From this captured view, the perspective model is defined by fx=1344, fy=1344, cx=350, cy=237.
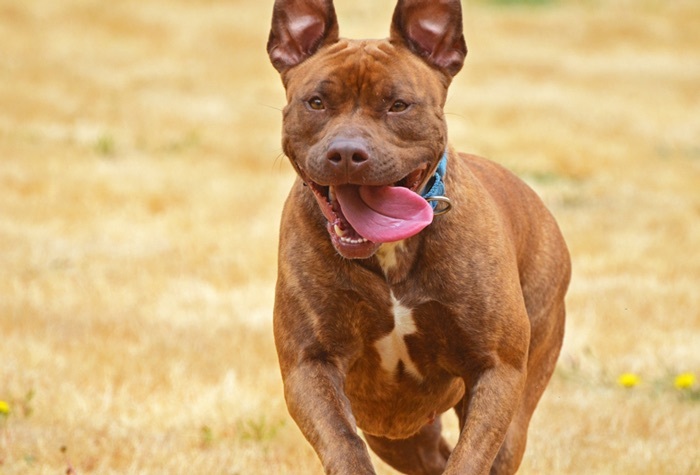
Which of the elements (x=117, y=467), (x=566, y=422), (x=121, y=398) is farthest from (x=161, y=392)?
(x=566, y=422)

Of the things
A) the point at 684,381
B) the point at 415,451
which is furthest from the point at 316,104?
the point at 684,381

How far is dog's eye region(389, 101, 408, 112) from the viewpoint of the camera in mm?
4652

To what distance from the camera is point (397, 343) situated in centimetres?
486

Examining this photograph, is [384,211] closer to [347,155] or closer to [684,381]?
[347,155]

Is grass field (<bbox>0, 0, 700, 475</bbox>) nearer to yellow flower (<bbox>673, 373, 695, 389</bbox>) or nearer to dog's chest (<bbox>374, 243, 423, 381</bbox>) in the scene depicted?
yellow flower (<bbox>673, 373, 695, 389</bbox>)

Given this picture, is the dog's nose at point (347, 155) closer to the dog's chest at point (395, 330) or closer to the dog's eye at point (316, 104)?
the dog's eye at point (316, 104)

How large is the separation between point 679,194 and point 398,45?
10.4 m

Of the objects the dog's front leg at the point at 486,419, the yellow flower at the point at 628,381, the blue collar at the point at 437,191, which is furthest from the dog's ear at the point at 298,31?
the yellow flower at the point at 628,381

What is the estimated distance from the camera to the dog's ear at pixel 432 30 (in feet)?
16.4

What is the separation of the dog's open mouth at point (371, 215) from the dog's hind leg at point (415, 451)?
170 centimetres

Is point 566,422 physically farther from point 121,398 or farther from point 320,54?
point 320,54

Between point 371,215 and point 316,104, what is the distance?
1.52ft

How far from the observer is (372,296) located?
4.79 meters

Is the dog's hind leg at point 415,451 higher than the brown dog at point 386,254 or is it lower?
lower
